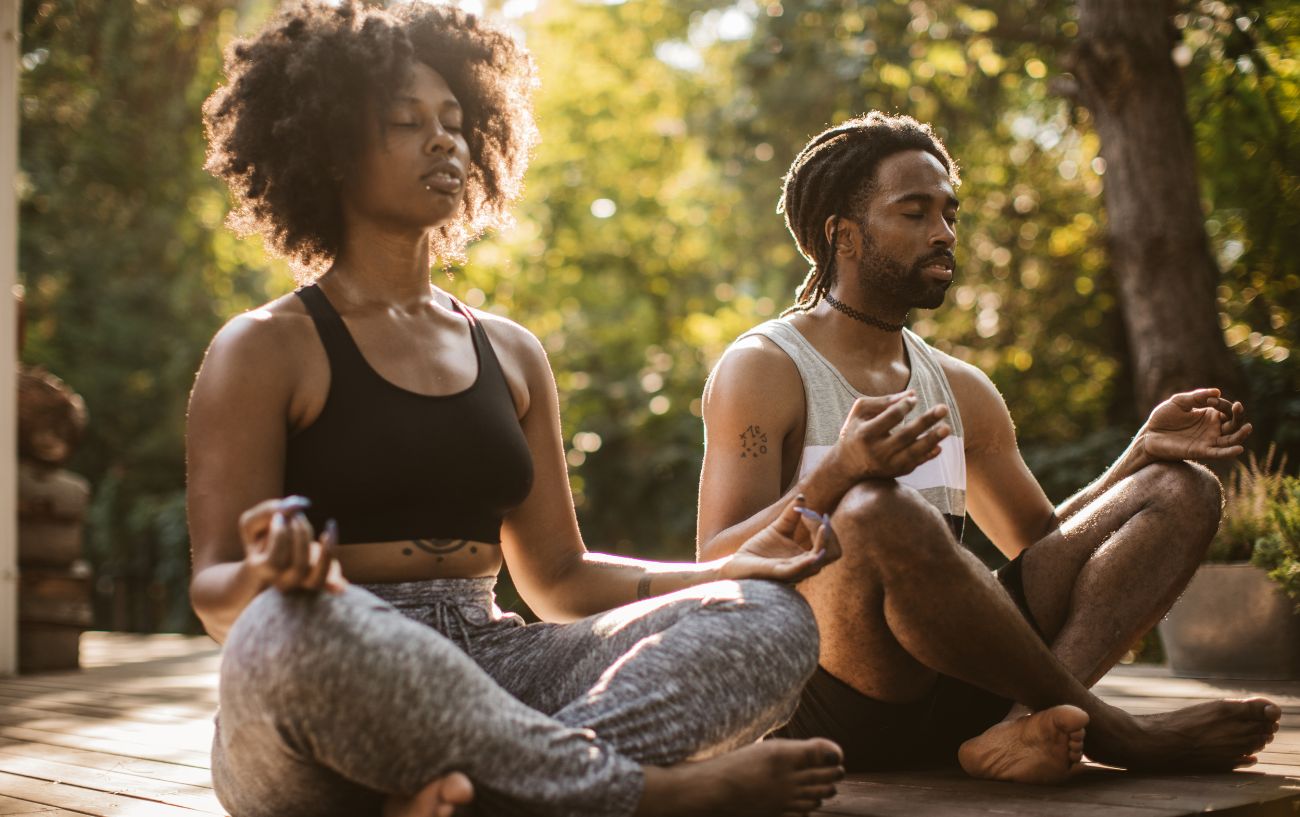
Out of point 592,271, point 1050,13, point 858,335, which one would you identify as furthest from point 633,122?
point 858,335

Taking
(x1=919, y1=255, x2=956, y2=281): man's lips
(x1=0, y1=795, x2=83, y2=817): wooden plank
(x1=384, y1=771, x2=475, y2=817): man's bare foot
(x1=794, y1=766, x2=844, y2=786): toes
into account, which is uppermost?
(x1=919, y1=255, x2=956, y2=281): man's lips

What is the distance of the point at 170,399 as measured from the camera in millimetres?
12797

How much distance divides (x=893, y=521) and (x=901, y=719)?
0.54 meters

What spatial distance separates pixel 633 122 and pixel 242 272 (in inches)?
200

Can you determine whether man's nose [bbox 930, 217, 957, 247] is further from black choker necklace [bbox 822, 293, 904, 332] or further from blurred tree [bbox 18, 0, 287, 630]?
blurred tree [bbox 18, 0, 287, 630]

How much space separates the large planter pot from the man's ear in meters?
2.07

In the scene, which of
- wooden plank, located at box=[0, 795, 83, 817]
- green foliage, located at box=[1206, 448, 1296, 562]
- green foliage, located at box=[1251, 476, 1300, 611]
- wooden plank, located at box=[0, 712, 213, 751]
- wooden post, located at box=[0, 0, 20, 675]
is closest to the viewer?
wooden plank, located at box=[0, 795, 83, 817]

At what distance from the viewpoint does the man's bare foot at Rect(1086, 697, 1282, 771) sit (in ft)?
7.99

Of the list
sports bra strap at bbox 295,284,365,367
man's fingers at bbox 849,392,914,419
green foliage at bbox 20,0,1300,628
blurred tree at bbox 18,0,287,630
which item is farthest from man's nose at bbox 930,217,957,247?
blurred tree at bbox 18,0,287,630

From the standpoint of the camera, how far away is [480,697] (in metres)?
1.73

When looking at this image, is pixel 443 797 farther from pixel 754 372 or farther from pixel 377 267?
pixel 754 372

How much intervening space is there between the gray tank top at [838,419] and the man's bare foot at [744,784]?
0.92 m

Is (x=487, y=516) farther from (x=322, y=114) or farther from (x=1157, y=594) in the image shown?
(x=1157, y=594)

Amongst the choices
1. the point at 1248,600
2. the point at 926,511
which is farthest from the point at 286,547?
the point at 1248,600
